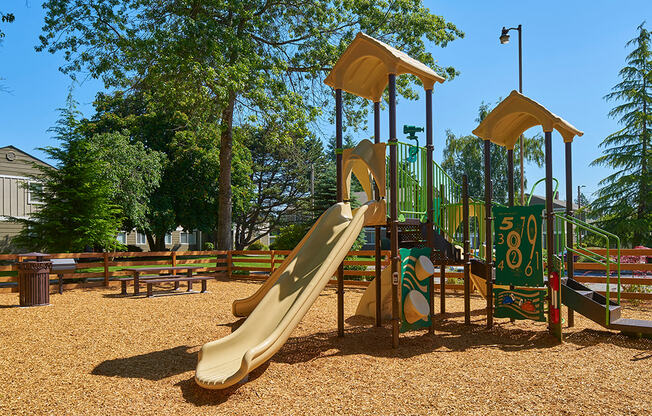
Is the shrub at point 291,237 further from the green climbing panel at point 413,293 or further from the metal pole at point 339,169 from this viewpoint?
the green climbing panel at point 413,293

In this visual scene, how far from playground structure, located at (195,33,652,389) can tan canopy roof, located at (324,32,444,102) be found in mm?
16

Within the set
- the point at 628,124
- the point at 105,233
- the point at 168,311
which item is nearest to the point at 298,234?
the point at 105,233

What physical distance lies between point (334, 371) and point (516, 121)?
5.70 m

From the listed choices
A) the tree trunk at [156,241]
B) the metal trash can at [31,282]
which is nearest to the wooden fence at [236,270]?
the metal trash can at [31,282]

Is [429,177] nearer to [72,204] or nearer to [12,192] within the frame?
[72,204]

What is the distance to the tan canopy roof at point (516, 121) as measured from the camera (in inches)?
294

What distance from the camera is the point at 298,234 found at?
781 inches

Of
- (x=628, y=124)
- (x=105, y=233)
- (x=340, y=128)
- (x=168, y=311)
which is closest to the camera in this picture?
(x=340, y=128)

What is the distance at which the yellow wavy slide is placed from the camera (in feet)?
15.4

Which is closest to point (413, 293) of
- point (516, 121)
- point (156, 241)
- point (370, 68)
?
point (370, 68)

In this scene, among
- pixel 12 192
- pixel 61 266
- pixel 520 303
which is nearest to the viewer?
pixel 520 303

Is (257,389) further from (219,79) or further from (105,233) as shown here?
(105,233)

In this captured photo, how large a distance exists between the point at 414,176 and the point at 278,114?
34.2 ft

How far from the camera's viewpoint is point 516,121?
8.64 metres
